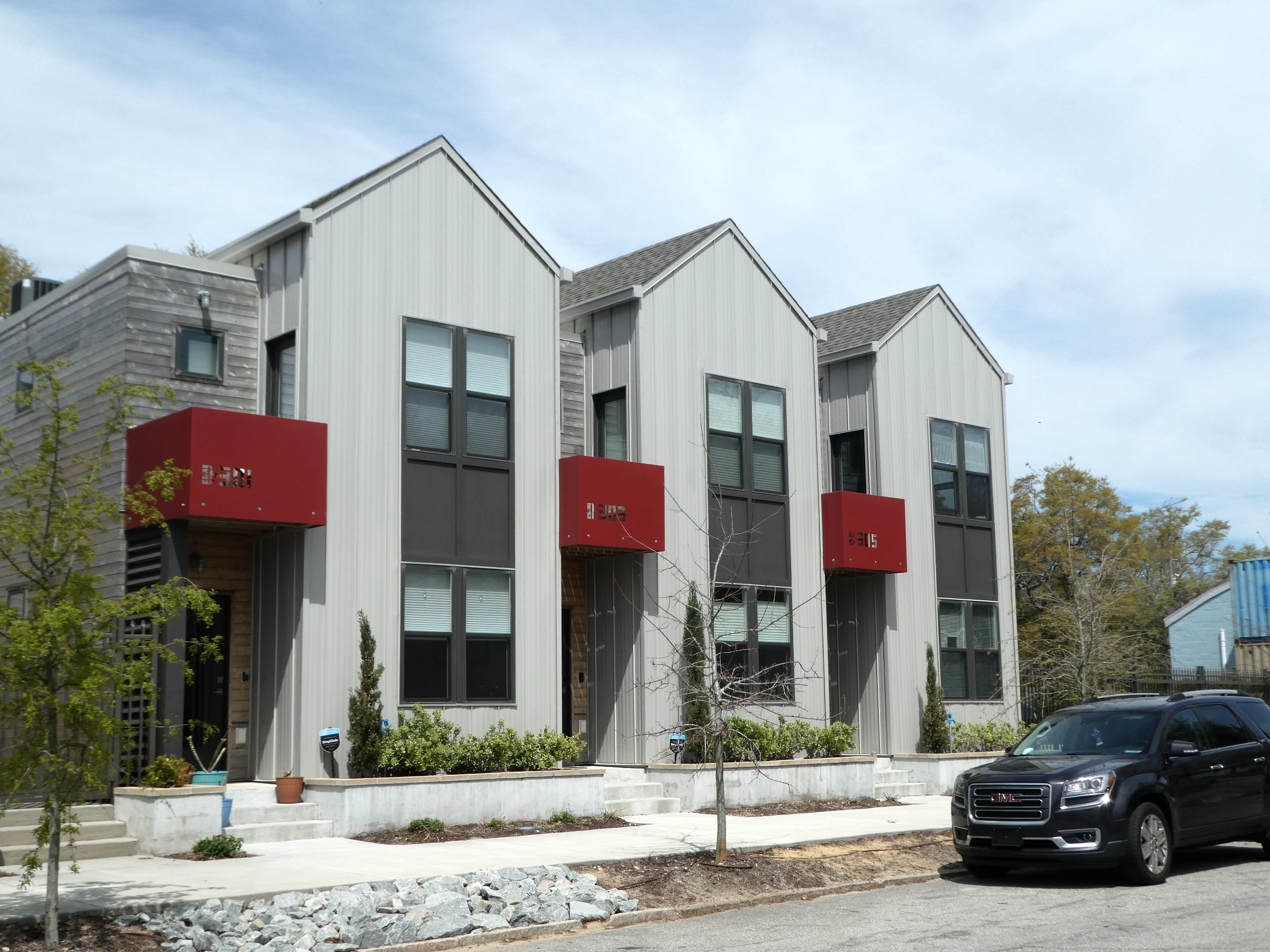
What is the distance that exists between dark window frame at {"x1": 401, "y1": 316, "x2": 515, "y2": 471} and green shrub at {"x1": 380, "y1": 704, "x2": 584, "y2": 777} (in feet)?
11.4

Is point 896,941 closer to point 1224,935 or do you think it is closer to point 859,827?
point 1224,935

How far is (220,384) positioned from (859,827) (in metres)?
10.2

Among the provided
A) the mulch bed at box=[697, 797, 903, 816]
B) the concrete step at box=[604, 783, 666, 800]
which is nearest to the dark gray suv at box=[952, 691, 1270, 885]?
the mulch bed at box=[697, 797, 903, 816]

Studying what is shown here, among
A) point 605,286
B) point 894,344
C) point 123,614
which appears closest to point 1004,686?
point 894,344

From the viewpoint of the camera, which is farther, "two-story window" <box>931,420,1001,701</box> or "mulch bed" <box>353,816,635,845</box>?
"two-story window" <box>931,420,1001,701</box>

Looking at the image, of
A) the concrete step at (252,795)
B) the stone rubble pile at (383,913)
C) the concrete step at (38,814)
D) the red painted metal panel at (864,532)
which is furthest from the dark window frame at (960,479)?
the concrete step at (38,814)

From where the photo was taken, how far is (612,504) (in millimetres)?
18422

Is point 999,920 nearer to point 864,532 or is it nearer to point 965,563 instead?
point 864,532

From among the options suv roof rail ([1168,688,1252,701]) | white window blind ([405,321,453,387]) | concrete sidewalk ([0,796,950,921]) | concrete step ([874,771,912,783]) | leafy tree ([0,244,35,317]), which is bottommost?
concrete step ([874,771,912,783])

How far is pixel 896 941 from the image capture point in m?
9.37

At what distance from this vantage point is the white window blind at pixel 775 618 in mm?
20781

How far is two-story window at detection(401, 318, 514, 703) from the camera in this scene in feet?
55.0

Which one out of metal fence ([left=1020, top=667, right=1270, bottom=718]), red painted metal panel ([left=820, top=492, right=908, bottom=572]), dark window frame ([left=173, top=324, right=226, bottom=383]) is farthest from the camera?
metal fence ([left=1020, top=667, right=1270, bottom=718])

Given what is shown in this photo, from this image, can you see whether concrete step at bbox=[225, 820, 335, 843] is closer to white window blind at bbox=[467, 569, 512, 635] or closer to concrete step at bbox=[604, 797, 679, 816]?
white window blind at bbox=[467, 569, 512, 635]
